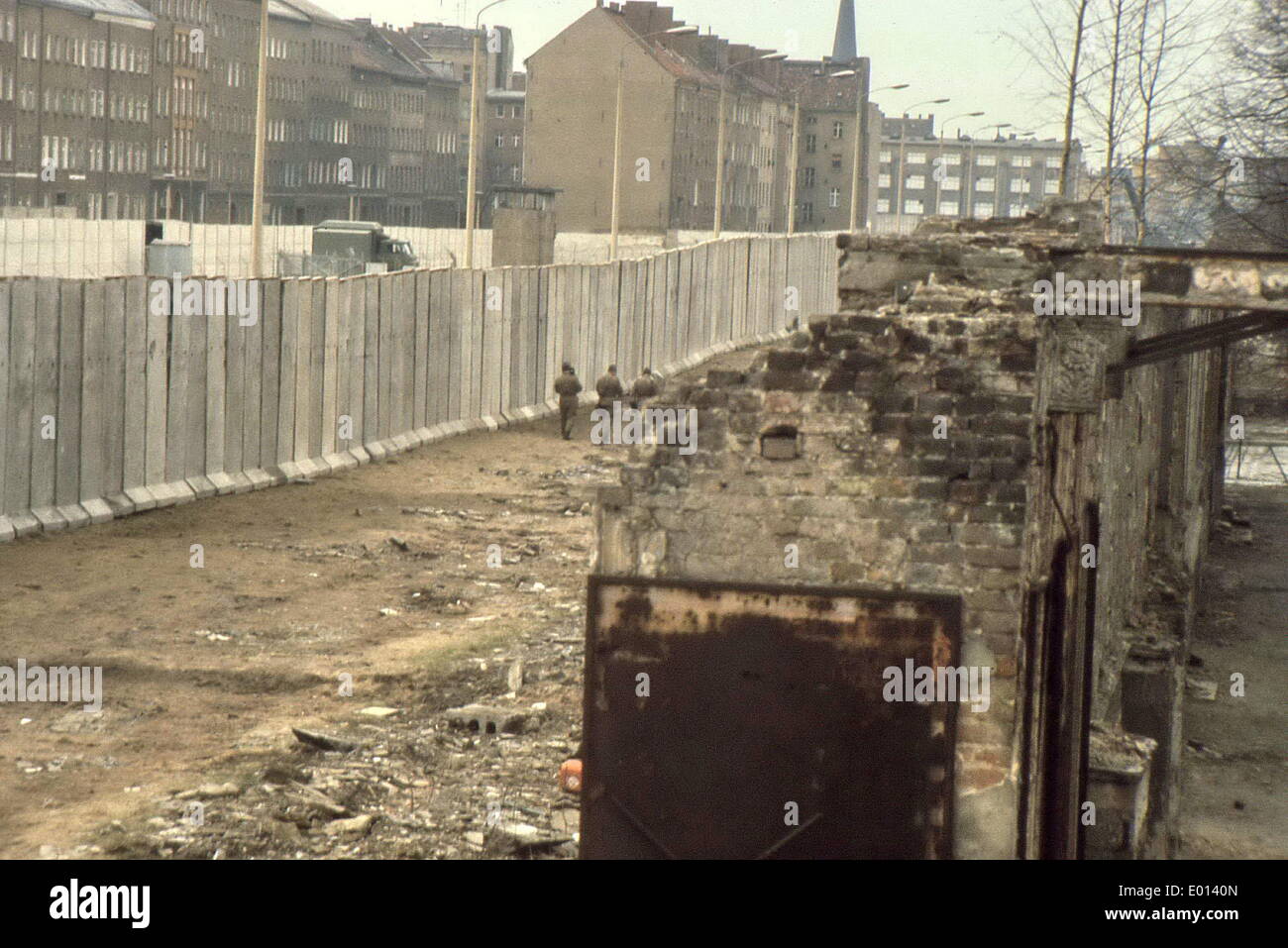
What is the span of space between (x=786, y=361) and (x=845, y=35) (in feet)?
617

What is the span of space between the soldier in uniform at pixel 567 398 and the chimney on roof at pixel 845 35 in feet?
533

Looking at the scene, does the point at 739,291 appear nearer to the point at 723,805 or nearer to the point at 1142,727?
the point at 1142,727

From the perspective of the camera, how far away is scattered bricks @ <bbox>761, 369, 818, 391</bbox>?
7.49 metres

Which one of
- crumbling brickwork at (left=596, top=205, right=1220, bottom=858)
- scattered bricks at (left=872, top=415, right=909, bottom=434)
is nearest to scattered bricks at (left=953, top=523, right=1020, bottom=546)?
crumbling brickwork at (left=596, top=205, right=1220, bottom=858)

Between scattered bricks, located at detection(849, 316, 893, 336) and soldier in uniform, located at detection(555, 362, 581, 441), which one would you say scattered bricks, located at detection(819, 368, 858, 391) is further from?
soldier in uniform, located at detection(555, 362, 581, 441)

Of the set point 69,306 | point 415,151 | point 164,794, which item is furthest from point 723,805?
point 415,151

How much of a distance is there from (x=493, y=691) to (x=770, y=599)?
5.41 meters

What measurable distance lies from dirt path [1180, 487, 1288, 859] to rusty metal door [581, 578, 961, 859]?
6.43 meters

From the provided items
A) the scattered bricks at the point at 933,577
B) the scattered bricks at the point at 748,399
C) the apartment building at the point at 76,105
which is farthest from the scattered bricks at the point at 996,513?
the apartment building at the point at 76,105

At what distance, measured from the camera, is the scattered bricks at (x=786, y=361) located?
747 cm

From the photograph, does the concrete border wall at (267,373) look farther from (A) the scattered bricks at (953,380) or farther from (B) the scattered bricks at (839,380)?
(A) the scattered bricks at (953,380)

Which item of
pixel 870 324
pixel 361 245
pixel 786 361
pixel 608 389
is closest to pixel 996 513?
pixel 870 324

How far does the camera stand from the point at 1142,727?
12766mm

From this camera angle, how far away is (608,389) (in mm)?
29453
